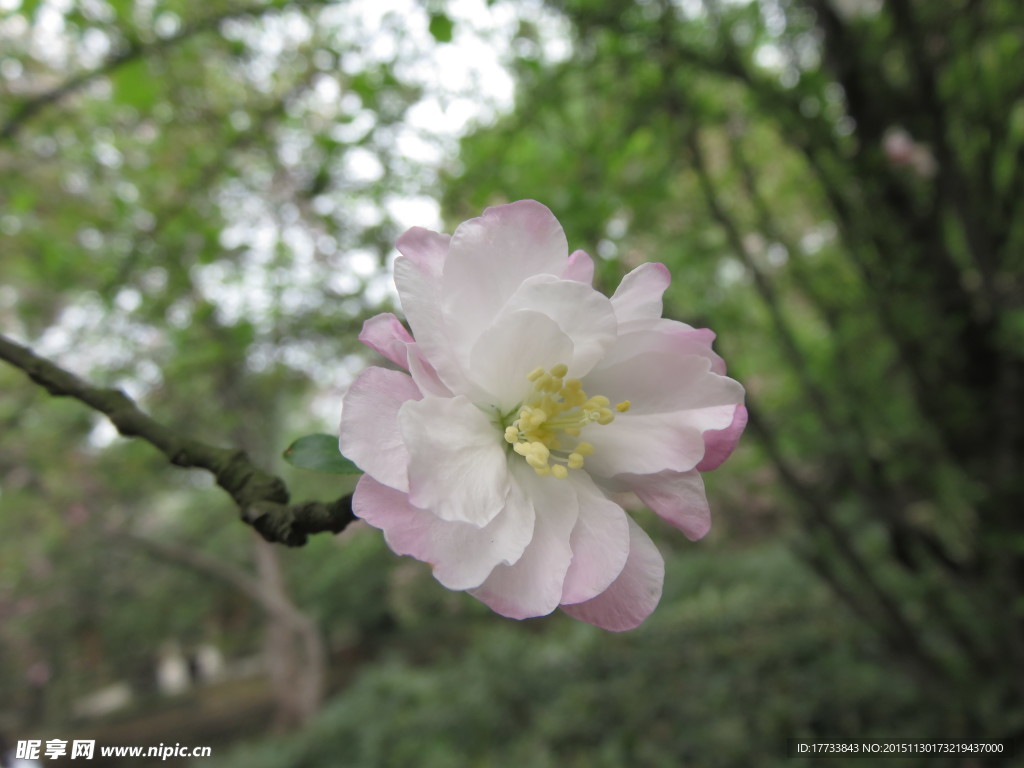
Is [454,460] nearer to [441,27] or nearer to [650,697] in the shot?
[441,27]

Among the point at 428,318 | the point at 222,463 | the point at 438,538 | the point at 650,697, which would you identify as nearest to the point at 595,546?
the point at 438,538

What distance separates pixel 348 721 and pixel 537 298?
17.8 ft

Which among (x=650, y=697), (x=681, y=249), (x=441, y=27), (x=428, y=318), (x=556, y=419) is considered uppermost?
(x=441, y=27)

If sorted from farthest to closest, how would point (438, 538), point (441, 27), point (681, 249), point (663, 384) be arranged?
point (681, 249) < point (441, 27) < point (663, 384) < point (438, 538)

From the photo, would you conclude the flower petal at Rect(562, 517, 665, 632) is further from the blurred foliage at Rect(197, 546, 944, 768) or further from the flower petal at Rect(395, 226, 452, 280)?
the blurred foliage at Rect(197, 546, 944, 768)

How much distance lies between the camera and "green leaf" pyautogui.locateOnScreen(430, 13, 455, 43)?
1.67 metres

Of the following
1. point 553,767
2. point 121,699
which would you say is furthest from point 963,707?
point 121,699

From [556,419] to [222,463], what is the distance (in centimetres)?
Result: 36

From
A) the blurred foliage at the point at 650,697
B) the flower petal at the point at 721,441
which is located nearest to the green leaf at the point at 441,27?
the flower petal at the point at 721,441

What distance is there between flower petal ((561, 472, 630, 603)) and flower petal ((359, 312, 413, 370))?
0.23m

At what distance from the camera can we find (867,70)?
2.57 metres

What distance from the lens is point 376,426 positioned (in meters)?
0.57

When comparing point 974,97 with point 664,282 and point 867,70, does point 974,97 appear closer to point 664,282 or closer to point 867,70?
point 867,70

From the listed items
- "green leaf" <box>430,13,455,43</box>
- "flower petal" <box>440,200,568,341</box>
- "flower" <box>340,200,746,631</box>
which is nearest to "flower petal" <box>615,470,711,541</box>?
"flower" <box>340,200,746,631</box>
